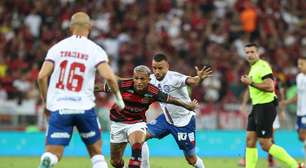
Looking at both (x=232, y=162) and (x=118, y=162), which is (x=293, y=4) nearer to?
(x=232, y=162)

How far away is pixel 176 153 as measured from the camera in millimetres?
19859

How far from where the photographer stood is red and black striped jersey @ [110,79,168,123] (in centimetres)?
1152

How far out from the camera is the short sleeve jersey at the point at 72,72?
914 cm

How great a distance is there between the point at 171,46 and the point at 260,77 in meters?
10.9

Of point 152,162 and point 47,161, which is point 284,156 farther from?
point 47,161

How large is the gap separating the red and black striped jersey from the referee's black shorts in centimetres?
236

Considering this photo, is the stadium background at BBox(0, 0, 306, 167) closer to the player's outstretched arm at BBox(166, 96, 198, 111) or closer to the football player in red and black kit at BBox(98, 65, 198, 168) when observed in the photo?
the football player in red and black kit at BBox(98, 65, 198, 168)

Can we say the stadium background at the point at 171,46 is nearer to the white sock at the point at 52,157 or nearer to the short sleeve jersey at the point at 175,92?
the short sleeve jersey at the point at 175,92

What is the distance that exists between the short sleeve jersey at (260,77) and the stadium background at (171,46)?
5998mm

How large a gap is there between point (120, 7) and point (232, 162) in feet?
29.5

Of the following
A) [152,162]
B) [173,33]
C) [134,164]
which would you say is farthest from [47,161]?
[173,33]

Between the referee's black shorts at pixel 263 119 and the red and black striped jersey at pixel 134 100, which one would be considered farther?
the referee's black shorts at pixel 263 119

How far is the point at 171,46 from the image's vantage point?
78.2ft

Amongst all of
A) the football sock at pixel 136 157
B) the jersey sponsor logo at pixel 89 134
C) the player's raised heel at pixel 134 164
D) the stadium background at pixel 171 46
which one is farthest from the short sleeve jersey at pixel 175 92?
the stadium background at pixel 171 46
